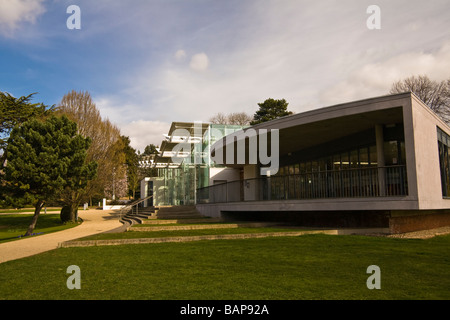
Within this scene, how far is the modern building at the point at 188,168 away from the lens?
87.8ft

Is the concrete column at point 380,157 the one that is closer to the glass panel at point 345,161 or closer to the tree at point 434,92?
the glass panel at point 345,161

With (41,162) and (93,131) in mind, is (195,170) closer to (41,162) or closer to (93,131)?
(93,131)

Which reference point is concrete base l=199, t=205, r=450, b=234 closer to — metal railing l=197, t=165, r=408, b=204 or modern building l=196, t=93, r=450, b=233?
modern building l=196, t=93, r=450, b=233

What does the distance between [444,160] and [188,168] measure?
1760cm

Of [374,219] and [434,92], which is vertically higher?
[434,92]

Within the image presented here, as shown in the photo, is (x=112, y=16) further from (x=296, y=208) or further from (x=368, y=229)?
(x=368, y=229)

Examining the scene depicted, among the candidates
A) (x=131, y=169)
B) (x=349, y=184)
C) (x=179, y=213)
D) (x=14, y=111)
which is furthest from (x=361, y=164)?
(x=131, y=169)

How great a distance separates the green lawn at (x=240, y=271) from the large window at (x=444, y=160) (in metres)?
5.83

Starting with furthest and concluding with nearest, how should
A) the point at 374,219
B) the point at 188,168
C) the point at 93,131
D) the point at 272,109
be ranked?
the point at 272,109, the point at 93,131, the point at 188,168, the point at 374,219

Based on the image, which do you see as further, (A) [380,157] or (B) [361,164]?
(B) [361,164]

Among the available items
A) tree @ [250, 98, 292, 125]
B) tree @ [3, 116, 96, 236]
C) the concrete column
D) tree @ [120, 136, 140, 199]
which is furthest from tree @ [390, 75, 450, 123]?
tree @ [120, 136, 140, 199]

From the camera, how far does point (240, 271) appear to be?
6250mm
